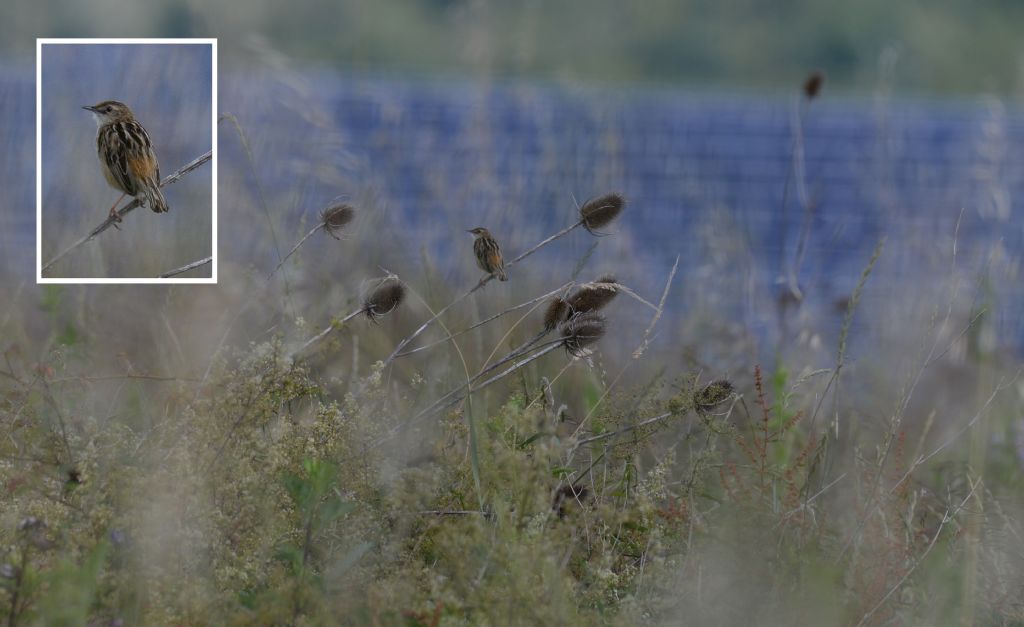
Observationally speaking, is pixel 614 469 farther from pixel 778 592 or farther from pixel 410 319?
pixel 410 319

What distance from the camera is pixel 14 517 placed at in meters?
2.28

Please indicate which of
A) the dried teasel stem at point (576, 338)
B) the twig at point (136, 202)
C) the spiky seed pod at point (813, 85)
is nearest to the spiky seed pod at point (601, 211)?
the dried teasel stem at point (576, 338)

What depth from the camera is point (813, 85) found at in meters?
3.79

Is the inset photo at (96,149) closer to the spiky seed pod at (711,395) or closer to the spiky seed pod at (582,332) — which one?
the spiky seed pod at (582,332)

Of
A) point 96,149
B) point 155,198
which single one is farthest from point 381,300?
point 96,149

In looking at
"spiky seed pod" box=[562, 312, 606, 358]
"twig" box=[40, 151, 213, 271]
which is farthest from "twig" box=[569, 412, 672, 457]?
"twig" box=[40, 151, 213, 271]

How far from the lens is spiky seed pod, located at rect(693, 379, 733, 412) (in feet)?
8.13

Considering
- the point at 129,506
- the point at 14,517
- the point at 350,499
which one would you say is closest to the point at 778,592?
the point at 350,499

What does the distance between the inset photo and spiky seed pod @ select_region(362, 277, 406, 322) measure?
588mm

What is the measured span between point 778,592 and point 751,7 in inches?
1070

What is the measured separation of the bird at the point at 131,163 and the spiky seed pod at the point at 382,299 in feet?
1.85

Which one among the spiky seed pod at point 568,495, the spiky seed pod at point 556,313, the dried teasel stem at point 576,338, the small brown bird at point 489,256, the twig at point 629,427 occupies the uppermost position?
the small brown bird at point 489,256

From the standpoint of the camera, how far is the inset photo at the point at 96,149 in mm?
3338

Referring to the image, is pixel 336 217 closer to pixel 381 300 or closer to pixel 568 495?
pixel 381 300
